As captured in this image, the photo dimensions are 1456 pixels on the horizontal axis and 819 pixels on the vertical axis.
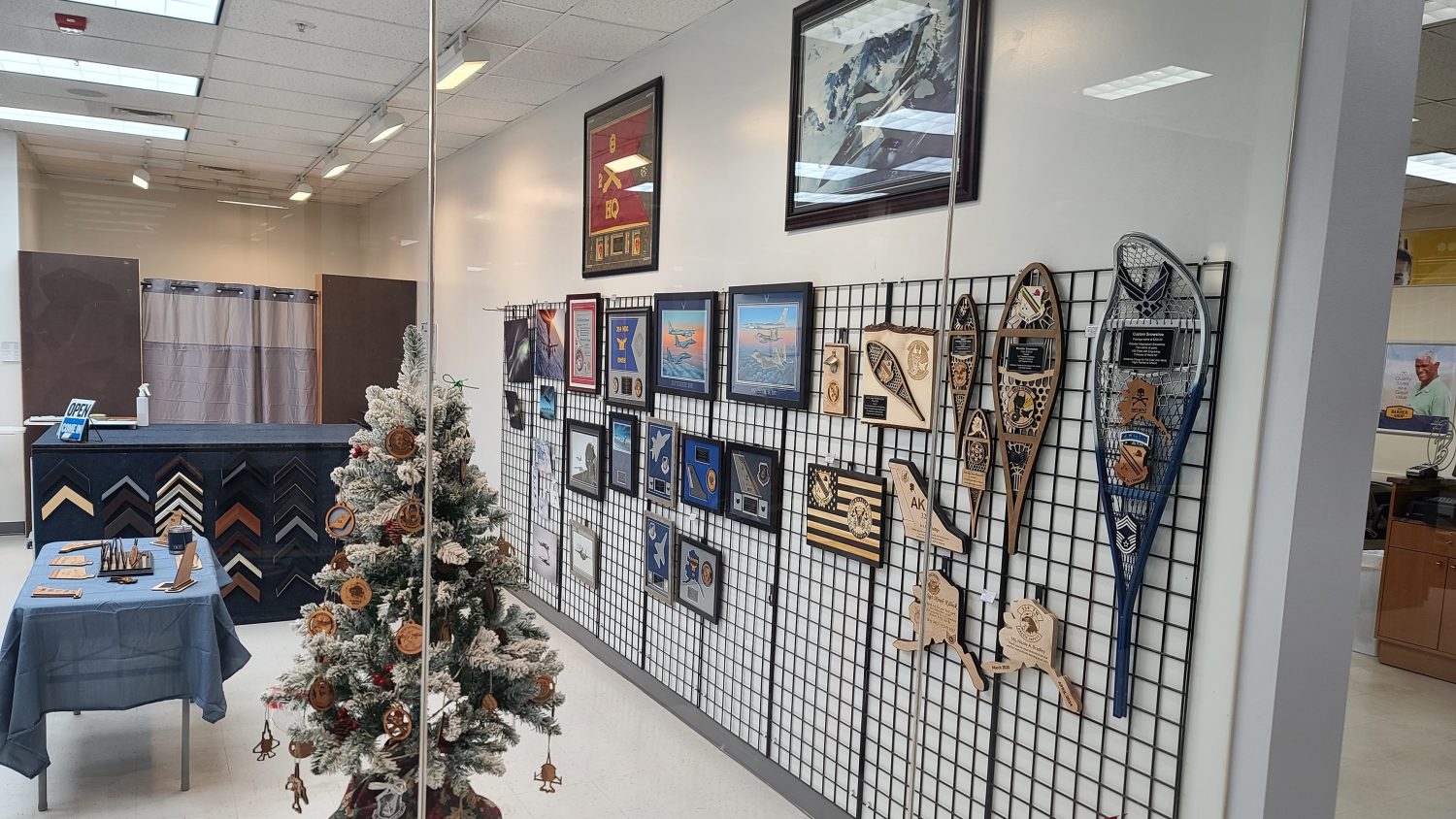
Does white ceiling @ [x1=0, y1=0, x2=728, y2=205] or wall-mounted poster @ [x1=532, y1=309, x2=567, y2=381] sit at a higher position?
white ceiling @ [x1=0, y1=0, x2=728, y2=205]

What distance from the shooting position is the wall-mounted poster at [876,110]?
7.51ft

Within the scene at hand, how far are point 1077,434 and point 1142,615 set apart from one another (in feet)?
1.46

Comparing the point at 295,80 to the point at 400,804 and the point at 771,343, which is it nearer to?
the point at 771,343

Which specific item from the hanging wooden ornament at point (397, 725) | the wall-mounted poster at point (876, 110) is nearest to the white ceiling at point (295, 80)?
the wall-mounted poster at point (876, 110)

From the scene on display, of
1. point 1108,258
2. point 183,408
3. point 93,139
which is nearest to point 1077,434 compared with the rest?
point 1108,258

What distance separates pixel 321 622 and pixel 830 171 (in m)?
1.73

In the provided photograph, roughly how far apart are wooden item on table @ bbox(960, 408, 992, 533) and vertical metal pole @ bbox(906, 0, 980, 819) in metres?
0.05

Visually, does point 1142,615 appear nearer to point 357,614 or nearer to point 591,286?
point 591,286

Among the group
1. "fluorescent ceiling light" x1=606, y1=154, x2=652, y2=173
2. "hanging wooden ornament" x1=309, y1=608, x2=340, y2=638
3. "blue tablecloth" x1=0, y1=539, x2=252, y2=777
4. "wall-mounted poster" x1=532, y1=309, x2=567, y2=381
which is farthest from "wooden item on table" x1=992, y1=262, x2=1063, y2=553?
"blue tablecloth" x1=0, y1=539, x2=252, y2=777

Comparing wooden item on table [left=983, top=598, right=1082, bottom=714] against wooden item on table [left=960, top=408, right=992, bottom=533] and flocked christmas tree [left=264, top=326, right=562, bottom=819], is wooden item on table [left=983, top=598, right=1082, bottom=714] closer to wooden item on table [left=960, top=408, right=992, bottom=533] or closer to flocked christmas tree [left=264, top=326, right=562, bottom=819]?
wooden item on table [left=960, top=408, right=992, bottom=533]

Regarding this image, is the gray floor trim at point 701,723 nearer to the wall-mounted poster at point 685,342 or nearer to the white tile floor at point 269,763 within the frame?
the white tile floor at point 269,763

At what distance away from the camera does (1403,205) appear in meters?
2.19

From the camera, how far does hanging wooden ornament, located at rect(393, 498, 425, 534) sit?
1.80 meters

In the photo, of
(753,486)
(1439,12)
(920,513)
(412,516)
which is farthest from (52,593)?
(1439,12)
